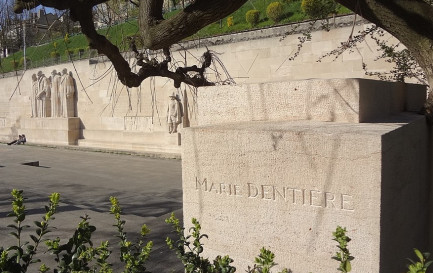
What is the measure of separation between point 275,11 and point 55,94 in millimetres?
11728

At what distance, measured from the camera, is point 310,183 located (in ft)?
7.61

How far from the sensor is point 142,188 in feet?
27.7

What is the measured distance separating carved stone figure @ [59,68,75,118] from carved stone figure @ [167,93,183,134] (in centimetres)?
705

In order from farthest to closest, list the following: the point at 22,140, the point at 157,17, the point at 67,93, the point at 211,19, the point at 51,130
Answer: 1. the point at 22,140
2. the point at 51,130
3. the point at 67,93
4. the point at 157,17
5. the point at 211,19

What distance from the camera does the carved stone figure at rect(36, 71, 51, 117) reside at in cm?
2048

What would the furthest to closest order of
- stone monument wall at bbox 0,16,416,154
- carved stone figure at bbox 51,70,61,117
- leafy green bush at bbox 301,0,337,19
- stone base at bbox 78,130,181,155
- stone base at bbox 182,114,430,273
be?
carved stone figure at bbox 51,70,61,117, stone base at bbox 78,130,181,155, stone monument wall at bbox 0,16,416,154, leafy green bush at bbox 301,0,337,19, stone base at bbox 182,114,430,273

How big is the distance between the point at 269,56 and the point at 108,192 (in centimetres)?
654

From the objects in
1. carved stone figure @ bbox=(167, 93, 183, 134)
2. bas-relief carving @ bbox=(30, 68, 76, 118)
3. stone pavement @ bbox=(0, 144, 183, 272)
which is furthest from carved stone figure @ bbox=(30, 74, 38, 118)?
carved stone figure @ bbox=(167, 93, 183, 134)

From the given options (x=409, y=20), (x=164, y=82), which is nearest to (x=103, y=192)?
(x=409, y=20)

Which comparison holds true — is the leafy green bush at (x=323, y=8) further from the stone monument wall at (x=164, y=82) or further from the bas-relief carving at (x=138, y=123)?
the bas-relief carving at (x=138, y=123)

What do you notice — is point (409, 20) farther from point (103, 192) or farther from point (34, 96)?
point (34, 96)

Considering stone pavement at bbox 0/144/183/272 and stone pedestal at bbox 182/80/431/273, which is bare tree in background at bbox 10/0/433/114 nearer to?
stone pedestal at bbox 182/80/431/273

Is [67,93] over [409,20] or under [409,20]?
over

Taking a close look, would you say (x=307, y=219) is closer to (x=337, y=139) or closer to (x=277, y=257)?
(x=277, y=257)
